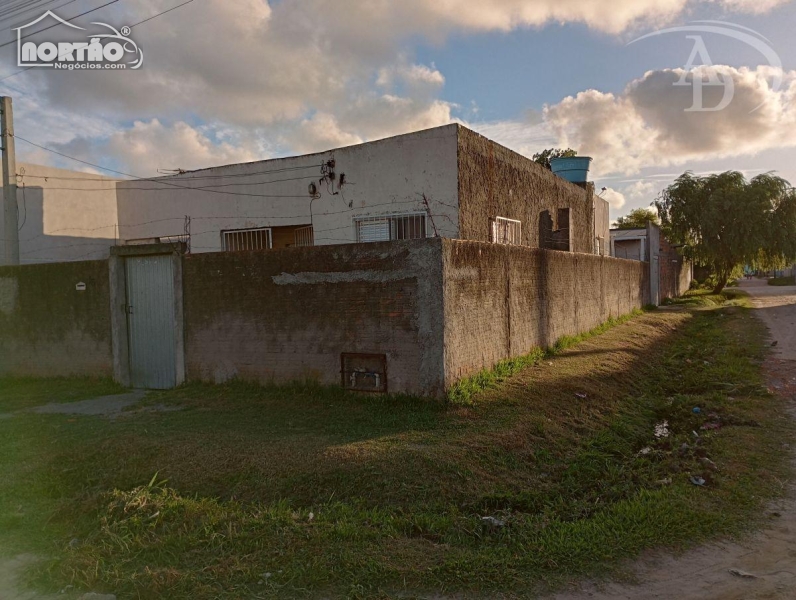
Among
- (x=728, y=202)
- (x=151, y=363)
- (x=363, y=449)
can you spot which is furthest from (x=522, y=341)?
(x=728, y=202)

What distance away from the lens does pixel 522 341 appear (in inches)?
349

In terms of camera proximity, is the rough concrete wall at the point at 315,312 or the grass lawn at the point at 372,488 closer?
the grass lawn at the point at 372,488

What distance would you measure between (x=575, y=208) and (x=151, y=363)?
1257 centimetres

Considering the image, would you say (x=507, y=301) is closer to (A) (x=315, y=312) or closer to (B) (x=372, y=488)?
(A) (x=315, y=312)

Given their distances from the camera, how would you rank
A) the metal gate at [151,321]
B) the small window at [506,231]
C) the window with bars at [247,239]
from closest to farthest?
the metal gate at [151,321] < the small window at [506,231] < the window with bars at [247,239]

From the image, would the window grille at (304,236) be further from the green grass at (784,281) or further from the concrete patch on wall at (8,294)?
the green grass at (784,281)

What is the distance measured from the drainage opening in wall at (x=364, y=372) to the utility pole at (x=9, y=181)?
9380mm

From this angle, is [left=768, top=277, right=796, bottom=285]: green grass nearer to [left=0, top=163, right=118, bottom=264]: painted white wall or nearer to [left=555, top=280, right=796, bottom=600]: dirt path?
[left=0, top=163, right=118, bottom=264]: painted white wall

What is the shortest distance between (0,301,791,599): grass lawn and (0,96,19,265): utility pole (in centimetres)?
691

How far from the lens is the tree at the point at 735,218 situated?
25500 millimetres

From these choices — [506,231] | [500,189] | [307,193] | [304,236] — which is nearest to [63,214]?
[304,236]

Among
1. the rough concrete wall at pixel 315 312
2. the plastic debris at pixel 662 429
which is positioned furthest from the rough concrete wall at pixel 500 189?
the plastic debris at pixel 662 429

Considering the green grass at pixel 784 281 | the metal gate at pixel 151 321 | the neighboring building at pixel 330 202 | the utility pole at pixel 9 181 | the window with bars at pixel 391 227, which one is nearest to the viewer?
the metal gate at pixel 151 321

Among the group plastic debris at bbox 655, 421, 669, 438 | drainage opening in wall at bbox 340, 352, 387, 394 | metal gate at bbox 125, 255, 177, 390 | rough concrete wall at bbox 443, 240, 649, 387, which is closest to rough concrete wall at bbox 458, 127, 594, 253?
rough concrete wall at bbox 443, 240, 649, 387
